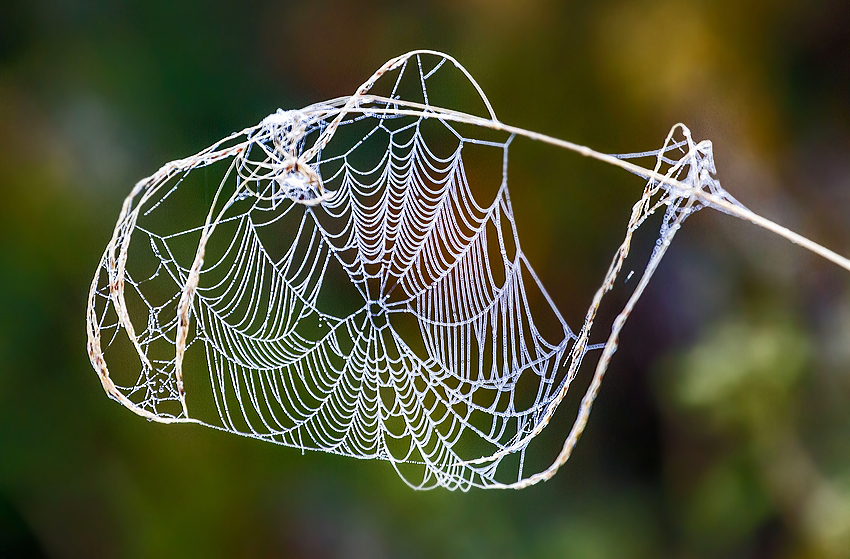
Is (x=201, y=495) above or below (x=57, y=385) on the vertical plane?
below

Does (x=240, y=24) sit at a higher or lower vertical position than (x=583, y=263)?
higher

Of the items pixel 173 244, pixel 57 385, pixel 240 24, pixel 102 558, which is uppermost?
pixel 240 24

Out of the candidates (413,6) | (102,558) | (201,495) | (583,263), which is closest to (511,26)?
(413,6)

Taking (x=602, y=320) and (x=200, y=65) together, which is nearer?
(x=602, y=320)

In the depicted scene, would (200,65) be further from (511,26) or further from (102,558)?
(102,558)

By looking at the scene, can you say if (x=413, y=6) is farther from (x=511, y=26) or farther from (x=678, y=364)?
(x=678, y=364)

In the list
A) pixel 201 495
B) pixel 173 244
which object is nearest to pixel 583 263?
pixel 173 244
